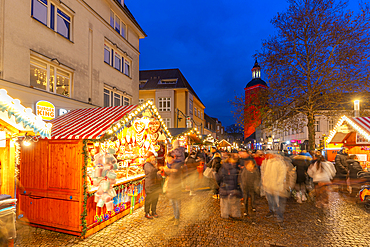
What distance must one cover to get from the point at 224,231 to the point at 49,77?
31.1 feet

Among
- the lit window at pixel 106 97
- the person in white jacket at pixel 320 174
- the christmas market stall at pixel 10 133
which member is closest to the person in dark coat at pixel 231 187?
the person in white jacket at pixel 320 174

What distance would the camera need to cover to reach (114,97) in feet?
50.5

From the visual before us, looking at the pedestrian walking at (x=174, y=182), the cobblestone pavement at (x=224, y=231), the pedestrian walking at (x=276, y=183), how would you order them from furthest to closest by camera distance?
Result: the pedestrian walking at (x=276, y=183) → the pedestrian walking at (x=174, y=182) → the cobblestone pavement at (x=224, y=231)

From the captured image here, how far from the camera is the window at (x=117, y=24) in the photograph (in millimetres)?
15137

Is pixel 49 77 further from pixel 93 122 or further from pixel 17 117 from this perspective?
pixel 17 117

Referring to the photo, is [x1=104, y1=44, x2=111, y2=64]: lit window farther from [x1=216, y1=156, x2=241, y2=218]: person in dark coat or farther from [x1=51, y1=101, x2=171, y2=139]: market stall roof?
[x1=216, y1=156, x2=241, y2=218]: person in dark coat

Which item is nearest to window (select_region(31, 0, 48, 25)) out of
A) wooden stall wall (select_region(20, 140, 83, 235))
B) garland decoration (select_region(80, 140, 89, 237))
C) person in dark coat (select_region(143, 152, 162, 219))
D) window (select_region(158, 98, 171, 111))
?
wooden stall wall (select_region(20, 140, 83, 235))

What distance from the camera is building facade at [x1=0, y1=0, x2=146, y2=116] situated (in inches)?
328

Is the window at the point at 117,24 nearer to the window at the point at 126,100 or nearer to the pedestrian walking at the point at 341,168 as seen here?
the window at the point at 126,100

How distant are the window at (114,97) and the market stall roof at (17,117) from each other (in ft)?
30.7

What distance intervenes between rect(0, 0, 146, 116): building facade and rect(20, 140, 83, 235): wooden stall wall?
3.22 m

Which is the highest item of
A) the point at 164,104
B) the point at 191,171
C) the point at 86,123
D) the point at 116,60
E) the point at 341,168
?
the point at 116,60

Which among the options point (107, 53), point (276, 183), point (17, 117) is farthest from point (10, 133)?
point (107, 53)

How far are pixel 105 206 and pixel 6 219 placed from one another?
8.47ft
